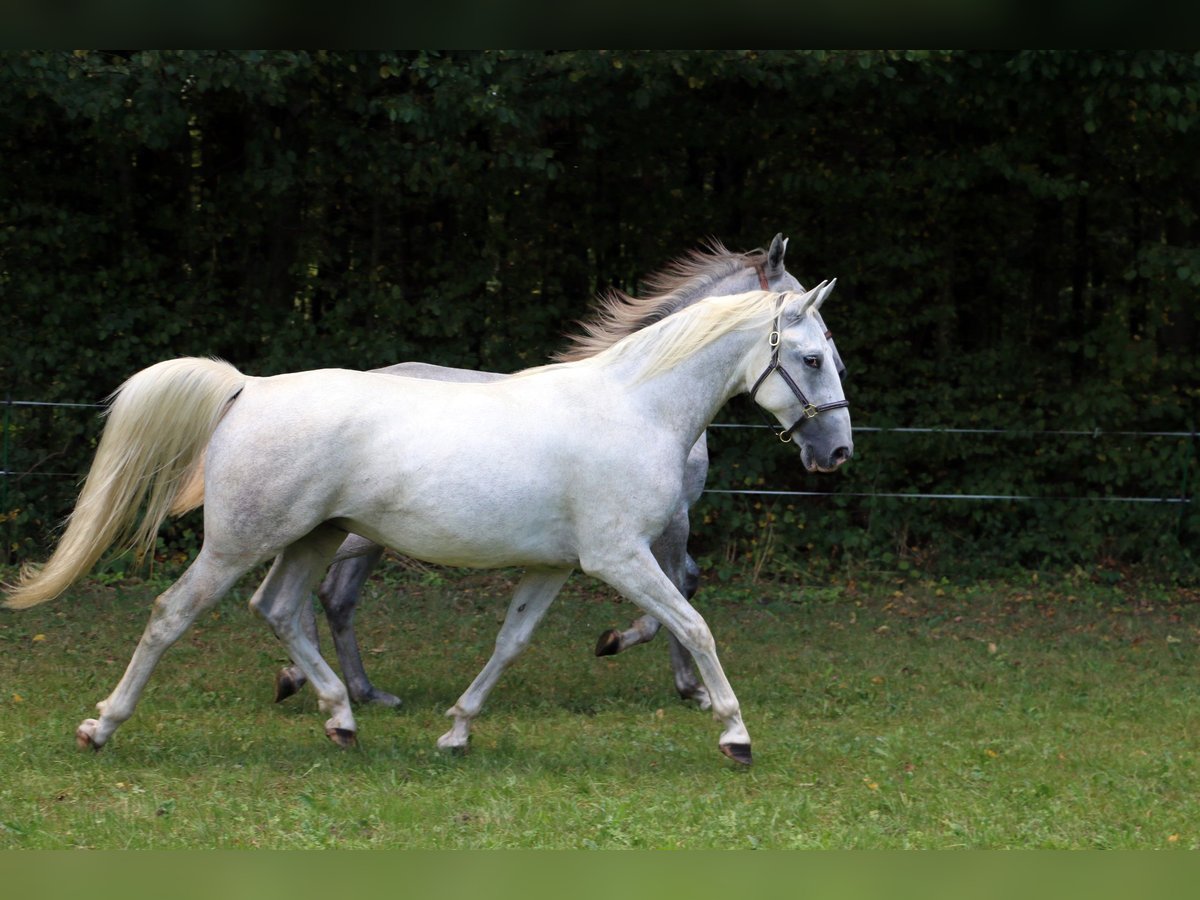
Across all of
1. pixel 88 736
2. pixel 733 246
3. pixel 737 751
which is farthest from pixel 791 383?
pixel 733 246

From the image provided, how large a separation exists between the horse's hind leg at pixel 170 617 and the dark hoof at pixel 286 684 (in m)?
1.17

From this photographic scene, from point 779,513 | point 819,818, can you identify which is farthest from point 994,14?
point 779,513

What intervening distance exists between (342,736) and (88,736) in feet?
3.28

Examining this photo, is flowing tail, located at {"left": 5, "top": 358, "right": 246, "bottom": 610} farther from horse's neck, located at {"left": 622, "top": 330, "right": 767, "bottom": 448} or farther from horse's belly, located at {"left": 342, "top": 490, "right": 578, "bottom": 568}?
horse's neck, located at {"left": 622, "top": 330, "right": 767, "bottom": 448}

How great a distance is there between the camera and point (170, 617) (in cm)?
505

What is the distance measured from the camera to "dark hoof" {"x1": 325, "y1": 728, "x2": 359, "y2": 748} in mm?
5348

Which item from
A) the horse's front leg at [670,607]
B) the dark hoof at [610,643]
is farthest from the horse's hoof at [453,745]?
the dark hoof at [610,643]

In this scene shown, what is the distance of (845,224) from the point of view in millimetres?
11875

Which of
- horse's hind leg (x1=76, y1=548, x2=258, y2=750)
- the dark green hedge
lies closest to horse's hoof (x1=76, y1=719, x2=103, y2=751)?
horse's hind leg (x1=76, y1=548, x2=258, y2=750)

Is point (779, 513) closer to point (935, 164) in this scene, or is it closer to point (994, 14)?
point (935, 164)

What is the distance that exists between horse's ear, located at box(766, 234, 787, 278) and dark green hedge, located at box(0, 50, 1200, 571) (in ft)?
13.5

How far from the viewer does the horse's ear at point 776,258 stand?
21.4 ft

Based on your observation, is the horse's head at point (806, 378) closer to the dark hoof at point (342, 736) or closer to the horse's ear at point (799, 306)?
the horse's ear at point (799, 306)

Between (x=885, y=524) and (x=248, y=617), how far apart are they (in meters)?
5.62
